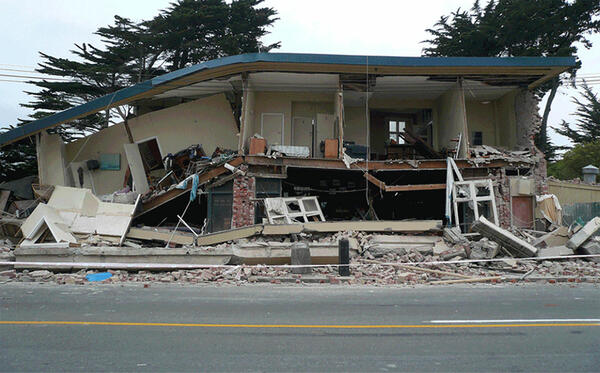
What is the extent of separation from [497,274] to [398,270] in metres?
2.64

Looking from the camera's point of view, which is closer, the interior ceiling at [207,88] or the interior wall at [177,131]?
A: the interior ceiling at [207,88]

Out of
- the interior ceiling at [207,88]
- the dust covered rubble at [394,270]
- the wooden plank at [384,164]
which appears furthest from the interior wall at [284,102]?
the dust covered rubble at [394,270]

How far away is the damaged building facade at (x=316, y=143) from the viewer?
16.3 m

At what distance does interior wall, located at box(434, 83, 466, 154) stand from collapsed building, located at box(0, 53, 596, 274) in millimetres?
69

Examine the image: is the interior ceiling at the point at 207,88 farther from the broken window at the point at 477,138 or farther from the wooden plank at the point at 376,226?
the broken window at the point at 477,138

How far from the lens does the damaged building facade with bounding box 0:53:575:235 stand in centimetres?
1627

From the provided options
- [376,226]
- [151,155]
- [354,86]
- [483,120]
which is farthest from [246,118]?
[483,120]

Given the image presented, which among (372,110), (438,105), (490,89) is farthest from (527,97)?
(372,110)

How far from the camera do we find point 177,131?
64.6 ft

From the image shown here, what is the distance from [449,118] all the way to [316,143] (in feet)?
19.4

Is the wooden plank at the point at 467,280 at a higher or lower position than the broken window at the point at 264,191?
lower

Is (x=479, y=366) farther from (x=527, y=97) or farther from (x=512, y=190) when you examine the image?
(x=527, y=97)

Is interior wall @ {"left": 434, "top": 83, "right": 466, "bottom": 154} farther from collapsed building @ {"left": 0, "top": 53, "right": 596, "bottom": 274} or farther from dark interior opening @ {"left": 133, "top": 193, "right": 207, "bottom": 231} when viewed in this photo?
dark interior opening @ {"left": 133, "top": 193, "right": 207, "bottom": 231}

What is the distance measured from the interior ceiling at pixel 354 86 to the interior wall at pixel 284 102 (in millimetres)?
384
